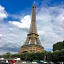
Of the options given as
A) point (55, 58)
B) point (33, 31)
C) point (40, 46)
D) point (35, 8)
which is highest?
point (35, 8)

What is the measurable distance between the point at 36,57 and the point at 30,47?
958 inches

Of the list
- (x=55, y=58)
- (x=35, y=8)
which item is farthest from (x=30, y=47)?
(x=55, y=58)

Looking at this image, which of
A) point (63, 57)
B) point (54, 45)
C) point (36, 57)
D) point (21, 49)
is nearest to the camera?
point (63, 57)

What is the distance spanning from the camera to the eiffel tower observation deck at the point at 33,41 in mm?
123312

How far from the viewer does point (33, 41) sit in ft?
414

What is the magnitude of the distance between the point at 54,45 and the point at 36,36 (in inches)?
567

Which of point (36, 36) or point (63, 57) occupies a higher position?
point (36, 36)

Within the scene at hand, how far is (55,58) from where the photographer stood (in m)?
87.4

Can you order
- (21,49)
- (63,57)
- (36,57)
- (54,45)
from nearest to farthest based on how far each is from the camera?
(63,57)
(36,57)
(54,45)
(21,49)

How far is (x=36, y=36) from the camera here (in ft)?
425

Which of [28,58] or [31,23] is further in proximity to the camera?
[31,23]

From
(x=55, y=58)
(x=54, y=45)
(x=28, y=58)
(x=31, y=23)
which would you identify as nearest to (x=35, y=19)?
(x=31, y=23)

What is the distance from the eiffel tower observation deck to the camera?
4855 inches

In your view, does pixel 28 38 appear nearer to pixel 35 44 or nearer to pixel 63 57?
pixel 35 44
